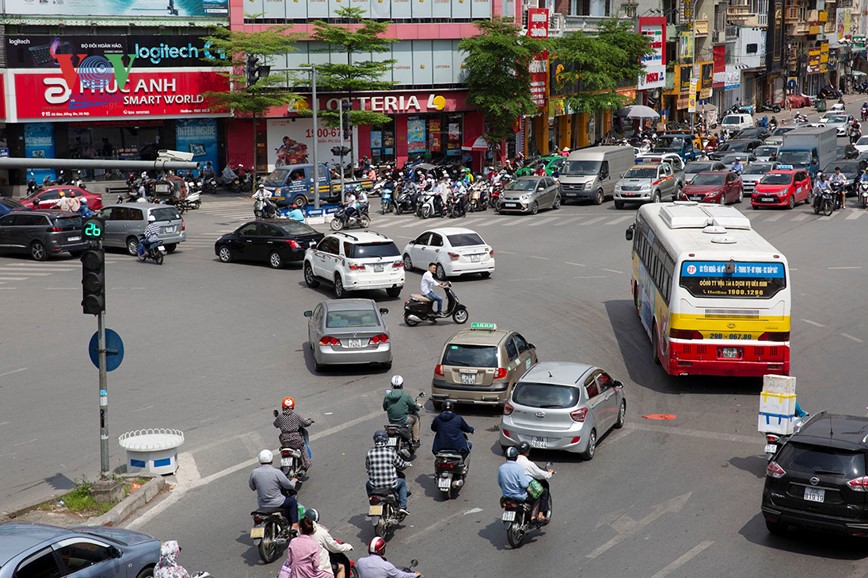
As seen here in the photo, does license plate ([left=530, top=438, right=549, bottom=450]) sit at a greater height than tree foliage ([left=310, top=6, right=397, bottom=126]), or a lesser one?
lesser

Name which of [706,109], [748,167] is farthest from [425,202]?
[706,109]

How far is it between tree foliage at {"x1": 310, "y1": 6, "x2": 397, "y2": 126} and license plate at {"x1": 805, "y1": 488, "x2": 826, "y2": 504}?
44.9m

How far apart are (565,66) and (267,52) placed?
22.9 metres

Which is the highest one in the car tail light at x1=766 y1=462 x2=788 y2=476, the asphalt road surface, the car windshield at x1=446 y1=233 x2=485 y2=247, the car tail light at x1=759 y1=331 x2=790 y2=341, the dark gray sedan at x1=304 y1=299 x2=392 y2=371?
the car windshield at x1=446 y1=233 x2=485 y2=247

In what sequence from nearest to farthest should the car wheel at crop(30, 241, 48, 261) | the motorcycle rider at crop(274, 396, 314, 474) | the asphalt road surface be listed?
the asphalt road surface
the motorcycle rider at crop(274, 396, 314, 474)
the car wheel at crop(30, 241, 48, 261)

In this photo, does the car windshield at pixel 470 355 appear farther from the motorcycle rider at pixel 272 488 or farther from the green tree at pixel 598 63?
the green tree at pixel 598 63

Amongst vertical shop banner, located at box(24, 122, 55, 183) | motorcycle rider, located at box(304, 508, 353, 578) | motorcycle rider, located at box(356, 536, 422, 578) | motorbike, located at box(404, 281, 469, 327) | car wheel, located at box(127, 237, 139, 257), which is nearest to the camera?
motorcycle rider, located at box(356, 536, 422, 578)

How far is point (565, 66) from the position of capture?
70562 mm

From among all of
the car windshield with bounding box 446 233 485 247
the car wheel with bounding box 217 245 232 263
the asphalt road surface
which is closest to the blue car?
the asphalt road surface

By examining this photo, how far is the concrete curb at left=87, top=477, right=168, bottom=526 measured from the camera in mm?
15430

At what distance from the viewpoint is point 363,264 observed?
1193 inches

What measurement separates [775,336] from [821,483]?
25.4ft

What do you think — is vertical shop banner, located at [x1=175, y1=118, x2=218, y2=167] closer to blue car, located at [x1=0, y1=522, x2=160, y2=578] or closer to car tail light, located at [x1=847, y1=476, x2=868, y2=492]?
blue car, located at [x1=0, y1=522, x2=160, y2=578]

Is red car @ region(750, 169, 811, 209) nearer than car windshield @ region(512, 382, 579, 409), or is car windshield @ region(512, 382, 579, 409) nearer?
car windshield @ region(512, 382, 579, 409)
